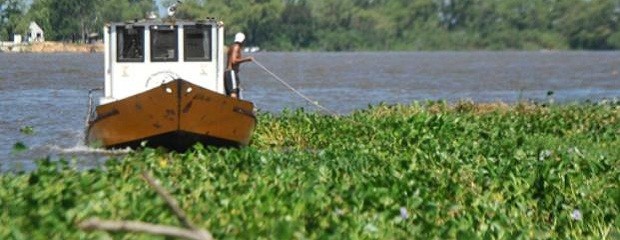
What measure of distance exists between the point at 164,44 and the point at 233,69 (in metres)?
1.18

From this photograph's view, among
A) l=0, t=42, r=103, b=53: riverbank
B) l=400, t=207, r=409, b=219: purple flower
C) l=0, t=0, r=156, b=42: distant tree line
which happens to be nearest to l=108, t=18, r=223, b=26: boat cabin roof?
l=400, t=207, r=409, b=219: purple flower

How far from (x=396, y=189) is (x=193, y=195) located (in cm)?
170

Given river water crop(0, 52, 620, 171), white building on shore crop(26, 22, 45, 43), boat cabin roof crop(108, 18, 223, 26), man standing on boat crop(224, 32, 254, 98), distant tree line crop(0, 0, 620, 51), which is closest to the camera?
boat cabin roof crop(108, 18, 223, 26)

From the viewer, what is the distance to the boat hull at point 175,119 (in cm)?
1858

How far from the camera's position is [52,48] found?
513 feet

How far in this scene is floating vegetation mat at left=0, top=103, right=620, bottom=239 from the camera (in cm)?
861

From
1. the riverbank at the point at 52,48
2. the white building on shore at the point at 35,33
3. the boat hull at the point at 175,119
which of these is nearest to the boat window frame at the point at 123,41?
the boat hull at the point at 175,119

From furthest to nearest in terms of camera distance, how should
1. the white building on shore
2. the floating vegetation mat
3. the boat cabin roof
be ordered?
the white building on shore, the boat cabin roof, the floating vegetation mat

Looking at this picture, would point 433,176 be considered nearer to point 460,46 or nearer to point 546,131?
point 546,131

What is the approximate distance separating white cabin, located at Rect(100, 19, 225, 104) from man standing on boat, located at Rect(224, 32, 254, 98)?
1.61 ft

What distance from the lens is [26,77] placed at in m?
58.1

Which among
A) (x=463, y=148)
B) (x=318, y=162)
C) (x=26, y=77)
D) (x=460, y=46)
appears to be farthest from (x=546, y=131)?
(x=460, y=46)

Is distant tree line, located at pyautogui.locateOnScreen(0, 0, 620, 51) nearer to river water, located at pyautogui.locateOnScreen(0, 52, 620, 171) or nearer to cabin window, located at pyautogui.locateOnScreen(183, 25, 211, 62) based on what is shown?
river water, located at pyautogui.locateOnScreen(0, 52, 620, 171)

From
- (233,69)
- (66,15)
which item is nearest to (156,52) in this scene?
(233,69)
